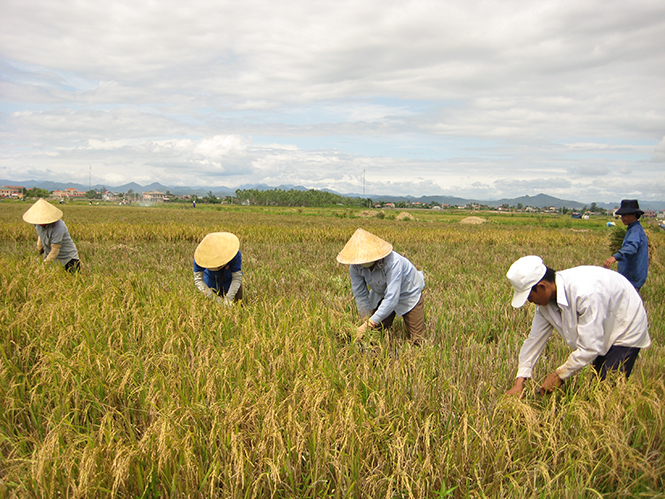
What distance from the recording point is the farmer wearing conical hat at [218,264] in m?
4.10

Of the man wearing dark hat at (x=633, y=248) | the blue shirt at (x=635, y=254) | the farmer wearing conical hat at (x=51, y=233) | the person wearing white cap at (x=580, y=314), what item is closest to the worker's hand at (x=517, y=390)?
the person wearing white cap at (x=580, y=314)

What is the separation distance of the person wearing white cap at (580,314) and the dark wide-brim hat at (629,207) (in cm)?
287

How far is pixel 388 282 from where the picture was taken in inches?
142

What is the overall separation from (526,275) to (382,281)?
159cm

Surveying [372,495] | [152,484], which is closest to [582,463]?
[372,495]

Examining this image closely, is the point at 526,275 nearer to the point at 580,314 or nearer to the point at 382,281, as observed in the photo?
the point at 580,314

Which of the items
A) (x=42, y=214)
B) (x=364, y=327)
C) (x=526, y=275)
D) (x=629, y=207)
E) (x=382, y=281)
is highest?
(x=629, y=207)

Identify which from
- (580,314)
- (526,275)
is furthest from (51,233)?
(580,314)

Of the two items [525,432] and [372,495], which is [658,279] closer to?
[525,432]

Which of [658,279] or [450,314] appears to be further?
[658,279]

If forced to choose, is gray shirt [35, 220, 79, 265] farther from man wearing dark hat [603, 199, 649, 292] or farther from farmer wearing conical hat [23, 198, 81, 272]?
man wearing dark hat [603, 199, 649, 292]

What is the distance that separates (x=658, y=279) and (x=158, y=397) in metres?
8.99

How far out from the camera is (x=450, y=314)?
450cm

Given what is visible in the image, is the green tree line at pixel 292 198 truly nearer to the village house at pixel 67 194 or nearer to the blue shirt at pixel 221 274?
the village house at pixel 67 194
